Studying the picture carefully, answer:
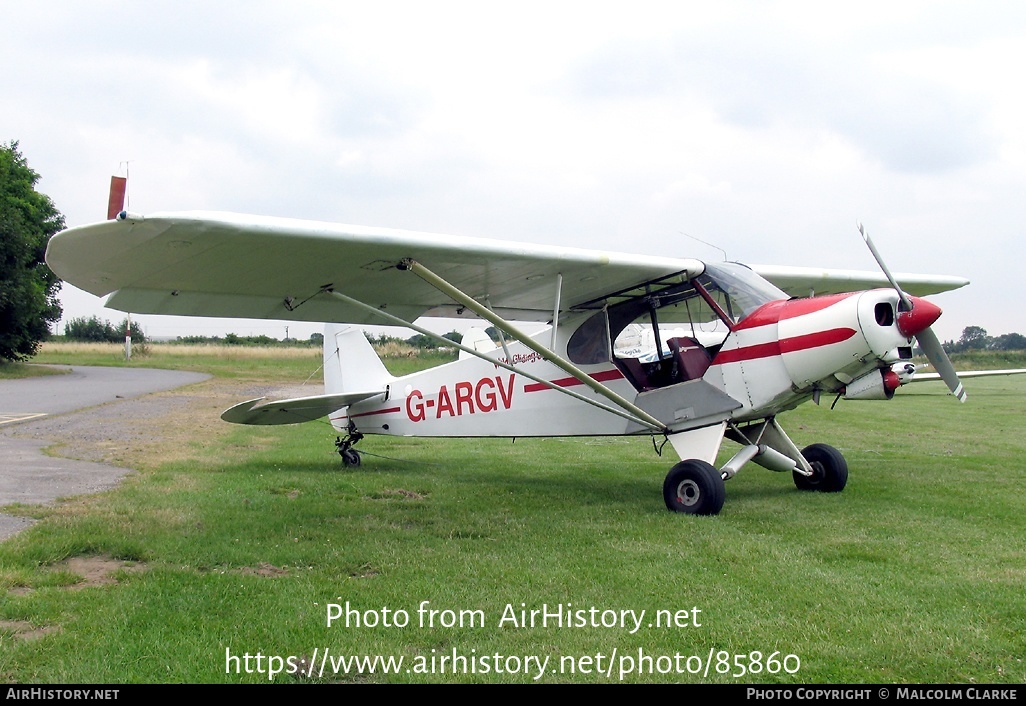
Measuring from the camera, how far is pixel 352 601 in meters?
4.18

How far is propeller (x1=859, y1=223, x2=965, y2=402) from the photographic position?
20.5 ft

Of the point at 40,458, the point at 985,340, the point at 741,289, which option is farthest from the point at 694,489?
the point at 985,340

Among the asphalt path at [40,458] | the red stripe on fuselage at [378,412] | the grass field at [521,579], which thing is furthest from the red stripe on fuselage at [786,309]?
the asphalt path at [40,458]

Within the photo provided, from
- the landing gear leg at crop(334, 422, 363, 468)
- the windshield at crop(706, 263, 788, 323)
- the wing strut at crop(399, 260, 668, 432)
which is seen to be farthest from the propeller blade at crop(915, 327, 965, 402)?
the landing gear leg at crop(334, 422, 363, 468)

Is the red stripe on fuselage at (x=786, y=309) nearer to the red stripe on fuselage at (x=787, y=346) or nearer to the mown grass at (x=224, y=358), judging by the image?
the red stripe on fuselage at (x=787, y=346)

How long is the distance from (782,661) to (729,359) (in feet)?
13.7

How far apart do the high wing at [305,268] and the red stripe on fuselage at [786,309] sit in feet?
2.72

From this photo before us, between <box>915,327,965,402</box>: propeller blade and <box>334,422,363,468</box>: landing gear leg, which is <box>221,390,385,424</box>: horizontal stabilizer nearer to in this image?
<box>334,422,363,468</box>: landing gear leg

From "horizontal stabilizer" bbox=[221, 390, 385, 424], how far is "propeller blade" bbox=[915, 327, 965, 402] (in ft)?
22.2

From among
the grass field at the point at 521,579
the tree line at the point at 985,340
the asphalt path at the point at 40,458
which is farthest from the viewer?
the tree line at the point at 985,340

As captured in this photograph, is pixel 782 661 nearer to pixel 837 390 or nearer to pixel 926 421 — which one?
pixel 837 390

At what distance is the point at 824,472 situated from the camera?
7.94 metres

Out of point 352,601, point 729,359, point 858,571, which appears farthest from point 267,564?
point 729,359

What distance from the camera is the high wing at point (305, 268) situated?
5.12 metres
